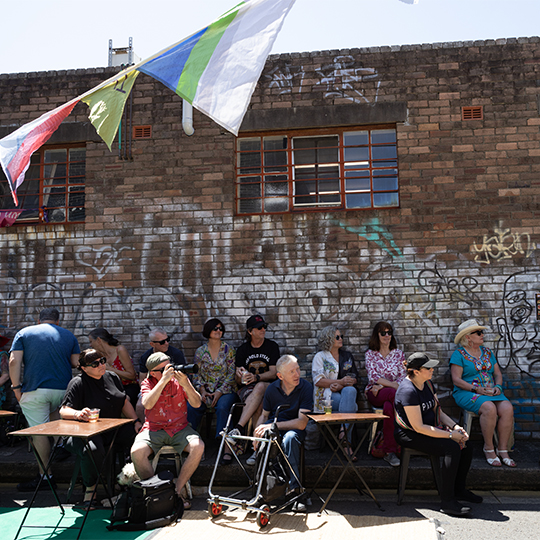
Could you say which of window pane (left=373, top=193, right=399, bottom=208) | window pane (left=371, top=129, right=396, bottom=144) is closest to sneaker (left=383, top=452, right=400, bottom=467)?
window pane (left=373, top=193, right=399, bottom=208)

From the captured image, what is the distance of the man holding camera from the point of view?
15.5 ft

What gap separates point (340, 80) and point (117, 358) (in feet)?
15.6

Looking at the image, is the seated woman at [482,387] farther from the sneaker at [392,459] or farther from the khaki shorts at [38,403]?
the khaki shorts at [38,403]

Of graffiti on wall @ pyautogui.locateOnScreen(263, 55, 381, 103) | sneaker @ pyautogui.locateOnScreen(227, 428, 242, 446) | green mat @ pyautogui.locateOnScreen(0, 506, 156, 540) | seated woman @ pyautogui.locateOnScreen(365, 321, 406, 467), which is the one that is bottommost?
green mat @ pyautogui.locateOnScreen(0, 506, 156, 540)

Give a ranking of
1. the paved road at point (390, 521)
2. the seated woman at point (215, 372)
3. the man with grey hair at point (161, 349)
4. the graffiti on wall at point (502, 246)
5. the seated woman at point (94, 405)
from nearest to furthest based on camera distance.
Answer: the paved road at point (390, 521) < the seated woman at point (94, 405) < the seated woman at point (215, 372) < the man with grey hair at point (161, 349) < the graffiti on wall at point (502, 246)

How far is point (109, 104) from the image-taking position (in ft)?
15.6

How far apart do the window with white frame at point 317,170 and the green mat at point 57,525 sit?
4110 mm

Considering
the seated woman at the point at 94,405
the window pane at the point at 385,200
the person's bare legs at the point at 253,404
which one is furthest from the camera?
the window pane at the point at 385,200

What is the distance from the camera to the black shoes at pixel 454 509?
440 cm

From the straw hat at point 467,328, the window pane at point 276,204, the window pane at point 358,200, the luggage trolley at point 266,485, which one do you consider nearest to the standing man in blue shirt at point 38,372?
the luggage trolley at point 266,485

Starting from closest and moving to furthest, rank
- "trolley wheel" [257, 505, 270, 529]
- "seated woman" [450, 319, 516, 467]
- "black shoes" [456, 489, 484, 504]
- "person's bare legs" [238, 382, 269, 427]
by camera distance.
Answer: "trolley wheel" [257, 505, 270, 529], "black shoes" [456, 489, 484, 504], "seated woman" [450, 319, 516, 467], "person's bare legs" [238, 382, 269, 427]

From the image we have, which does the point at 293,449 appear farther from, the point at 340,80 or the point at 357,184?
the point at 340,80

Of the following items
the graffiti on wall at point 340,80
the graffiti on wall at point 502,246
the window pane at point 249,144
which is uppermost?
the graffiti on wall at point 340,80

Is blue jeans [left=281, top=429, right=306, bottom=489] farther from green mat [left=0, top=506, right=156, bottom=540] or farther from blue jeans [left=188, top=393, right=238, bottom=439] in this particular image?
green mat [left=0, top=506, right=156, bottom=540]
